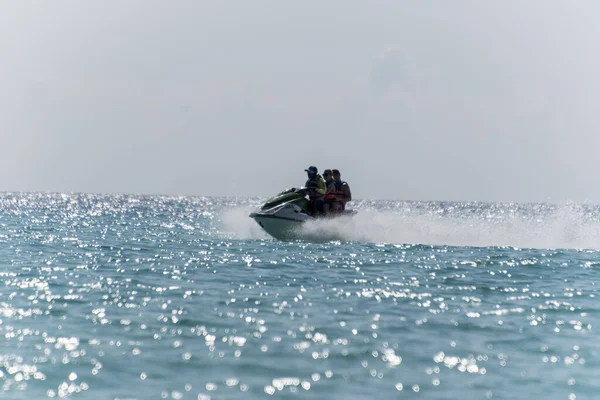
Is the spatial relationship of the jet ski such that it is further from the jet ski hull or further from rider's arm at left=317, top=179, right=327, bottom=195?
rider's arm at left=317, top=179, right=327, bottom=195

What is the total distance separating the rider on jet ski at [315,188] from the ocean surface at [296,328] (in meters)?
5.12

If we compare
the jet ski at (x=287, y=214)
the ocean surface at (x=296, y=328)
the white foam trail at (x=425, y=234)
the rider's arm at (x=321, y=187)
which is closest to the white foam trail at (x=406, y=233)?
the white foam trail at (x=425, y=234)

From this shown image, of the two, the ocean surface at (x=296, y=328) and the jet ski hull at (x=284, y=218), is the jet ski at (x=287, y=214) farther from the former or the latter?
the ocean surface at (x=296, y=328)

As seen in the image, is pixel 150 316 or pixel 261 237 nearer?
pixel 150 316

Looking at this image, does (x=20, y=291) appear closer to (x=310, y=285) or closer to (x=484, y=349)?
(x=310, y=285)

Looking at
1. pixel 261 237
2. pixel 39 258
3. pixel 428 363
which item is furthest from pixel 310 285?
pixel 261 237

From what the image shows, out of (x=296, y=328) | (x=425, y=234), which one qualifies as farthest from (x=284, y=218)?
(x=296, y=328)

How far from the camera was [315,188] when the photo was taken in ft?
83.3

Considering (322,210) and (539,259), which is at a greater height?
(322,210)

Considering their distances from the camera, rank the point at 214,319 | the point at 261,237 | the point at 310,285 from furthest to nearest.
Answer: the point at 261,237 → the point at 310,285 → the point at 214,319

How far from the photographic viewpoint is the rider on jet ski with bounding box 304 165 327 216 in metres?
25.3

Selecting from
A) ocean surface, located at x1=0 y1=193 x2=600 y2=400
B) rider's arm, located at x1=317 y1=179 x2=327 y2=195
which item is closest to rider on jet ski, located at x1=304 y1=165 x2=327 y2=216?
rider's arm, located at x1=317 y1=179 x2=327 y2=195

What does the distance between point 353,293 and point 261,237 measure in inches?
634

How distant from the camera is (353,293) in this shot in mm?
13531
